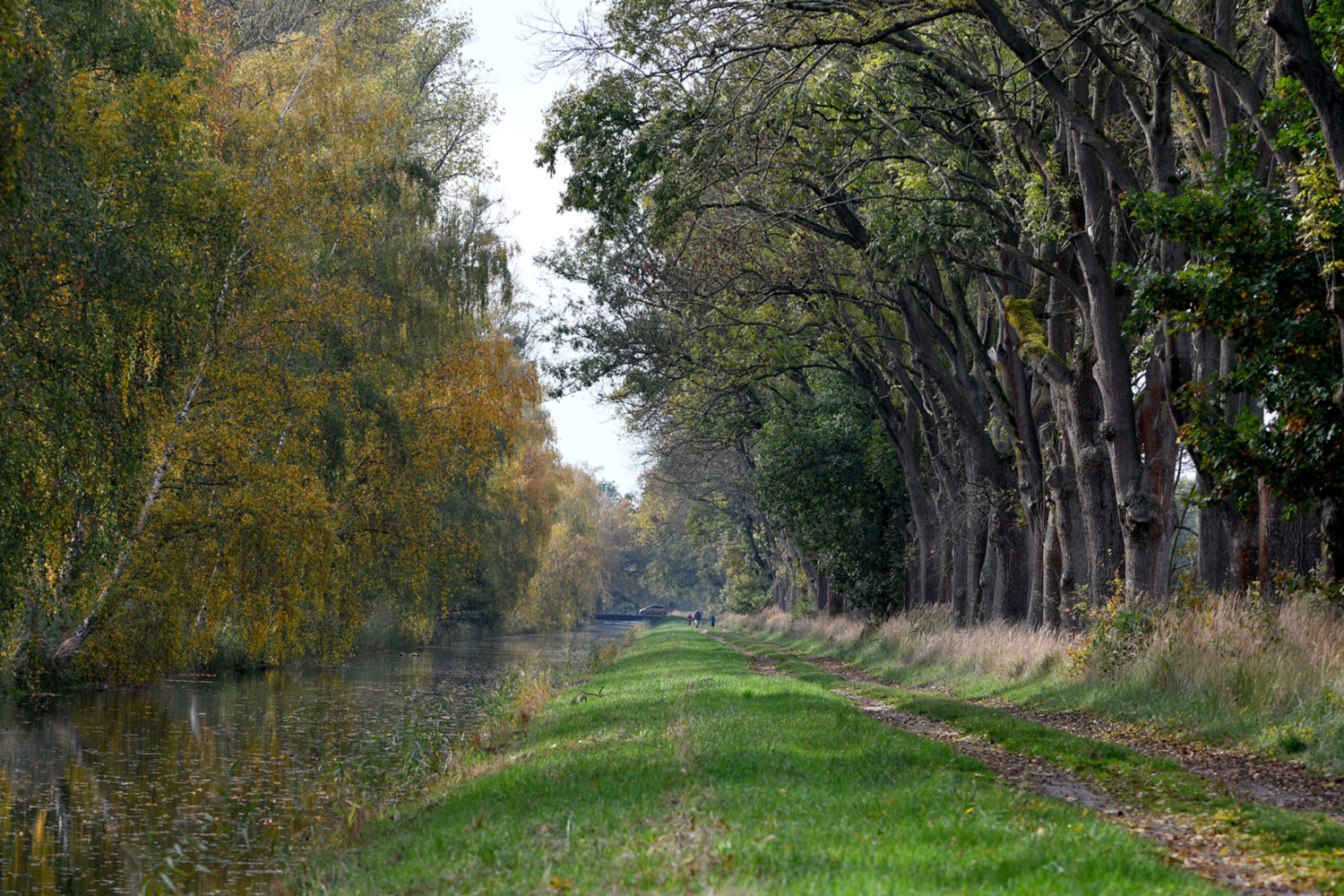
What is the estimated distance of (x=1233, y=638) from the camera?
1293 centimetres

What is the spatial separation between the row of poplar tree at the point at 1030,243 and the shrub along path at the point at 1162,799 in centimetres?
388

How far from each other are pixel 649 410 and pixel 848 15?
64.7 feet

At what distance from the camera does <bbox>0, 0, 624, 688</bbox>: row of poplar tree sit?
12.2 meters

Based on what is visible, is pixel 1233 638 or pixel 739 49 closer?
pixel 1233 638

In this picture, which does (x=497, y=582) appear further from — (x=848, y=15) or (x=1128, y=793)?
(x=1128, y=793)

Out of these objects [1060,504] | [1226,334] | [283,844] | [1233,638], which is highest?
[1226,334]

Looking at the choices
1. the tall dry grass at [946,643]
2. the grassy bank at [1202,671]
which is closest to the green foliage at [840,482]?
the tall dry grass at [946,643]

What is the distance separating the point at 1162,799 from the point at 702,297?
17662 mm

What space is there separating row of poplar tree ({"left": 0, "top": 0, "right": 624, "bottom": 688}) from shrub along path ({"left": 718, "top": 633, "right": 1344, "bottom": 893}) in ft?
36.2

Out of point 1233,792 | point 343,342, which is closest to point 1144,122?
point 1233,792

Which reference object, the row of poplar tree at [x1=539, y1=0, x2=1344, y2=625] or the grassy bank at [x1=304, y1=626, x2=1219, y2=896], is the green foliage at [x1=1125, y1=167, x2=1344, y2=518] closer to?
the row of poplar tree at [x1=539, y1=0, x2=1344, y2=625]

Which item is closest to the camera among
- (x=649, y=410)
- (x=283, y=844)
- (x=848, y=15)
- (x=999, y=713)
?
(x=283, y=844)

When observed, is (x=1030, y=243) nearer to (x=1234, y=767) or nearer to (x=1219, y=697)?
(x=1219, y=697)

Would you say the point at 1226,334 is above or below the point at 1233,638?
above
